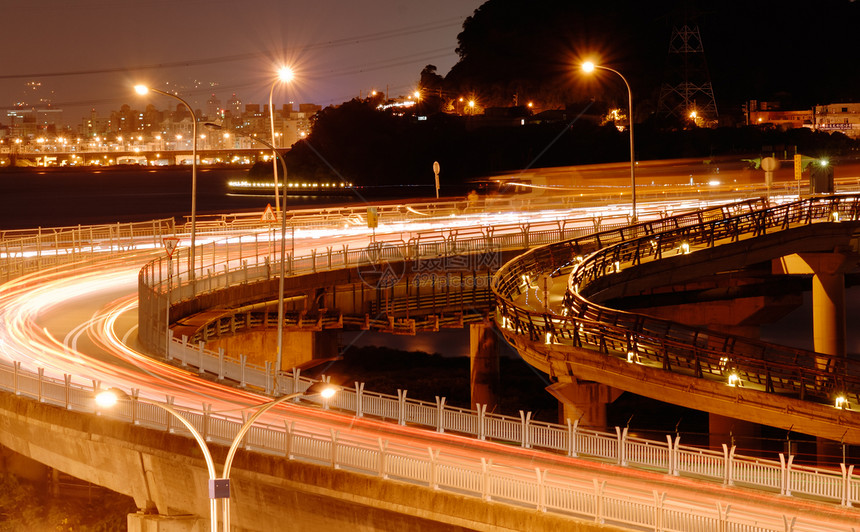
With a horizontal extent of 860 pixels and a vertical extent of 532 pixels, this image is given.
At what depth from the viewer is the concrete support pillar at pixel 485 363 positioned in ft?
144

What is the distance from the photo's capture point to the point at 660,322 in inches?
992

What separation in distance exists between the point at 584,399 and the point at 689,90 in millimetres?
100617

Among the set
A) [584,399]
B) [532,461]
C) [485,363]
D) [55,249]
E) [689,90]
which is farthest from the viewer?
[689,90]

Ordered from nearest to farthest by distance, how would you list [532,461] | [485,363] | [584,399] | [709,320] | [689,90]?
[532,461]
[584,399]
[709,320]
[485,363]
[689,90]

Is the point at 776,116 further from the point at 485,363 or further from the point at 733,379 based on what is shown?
the point at 733,379

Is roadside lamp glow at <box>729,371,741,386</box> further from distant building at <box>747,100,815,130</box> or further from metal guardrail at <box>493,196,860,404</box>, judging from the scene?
distant building at <box>747,100,815,130</box>

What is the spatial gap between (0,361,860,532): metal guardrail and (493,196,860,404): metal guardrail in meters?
3.24

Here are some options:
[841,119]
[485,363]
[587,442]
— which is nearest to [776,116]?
[841,119]

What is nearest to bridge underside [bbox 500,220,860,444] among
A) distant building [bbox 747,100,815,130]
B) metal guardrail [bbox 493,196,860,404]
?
metal guardrail [bbox 493,196,860,404]

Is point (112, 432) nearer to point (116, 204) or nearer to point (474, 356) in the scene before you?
point (474, 356)

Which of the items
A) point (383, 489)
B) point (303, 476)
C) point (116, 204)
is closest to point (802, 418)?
point (383, 489)

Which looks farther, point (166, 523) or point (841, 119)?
point (841, 119)

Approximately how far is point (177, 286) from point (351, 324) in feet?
30.0

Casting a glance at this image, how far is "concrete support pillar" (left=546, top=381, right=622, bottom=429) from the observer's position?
1015 inches
